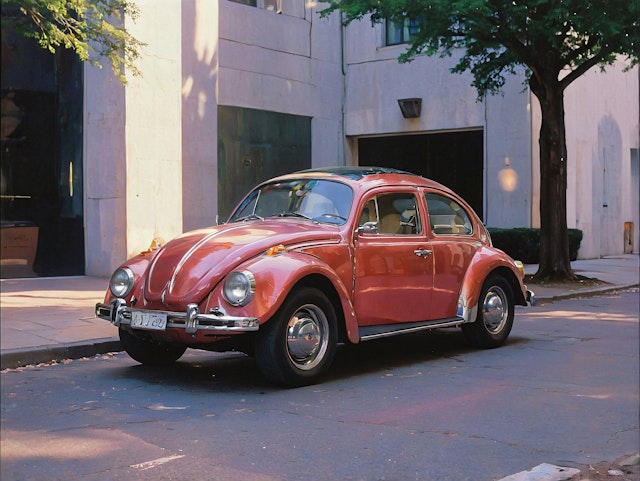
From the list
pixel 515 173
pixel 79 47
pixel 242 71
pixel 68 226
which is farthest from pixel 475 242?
pixel 515 173

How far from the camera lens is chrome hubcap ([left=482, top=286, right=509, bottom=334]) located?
9.26m

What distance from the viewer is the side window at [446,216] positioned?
8.94 metres

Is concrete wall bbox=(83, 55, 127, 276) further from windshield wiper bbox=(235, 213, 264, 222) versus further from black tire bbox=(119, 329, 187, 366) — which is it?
black tire bbox=(119, 329, 187, 366)

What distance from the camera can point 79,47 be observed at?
1178 cm

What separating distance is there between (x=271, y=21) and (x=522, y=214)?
8269 millimetres

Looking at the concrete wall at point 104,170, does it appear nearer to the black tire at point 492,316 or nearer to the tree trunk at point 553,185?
the tree trunk at point 553,185

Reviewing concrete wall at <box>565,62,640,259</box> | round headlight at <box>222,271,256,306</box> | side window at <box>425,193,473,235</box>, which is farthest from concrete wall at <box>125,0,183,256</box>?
concrete wall at <box>565,62,640,259</box>

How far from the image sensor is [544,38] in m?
16.5

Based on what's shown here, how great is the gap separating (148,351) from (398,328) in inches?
92.4

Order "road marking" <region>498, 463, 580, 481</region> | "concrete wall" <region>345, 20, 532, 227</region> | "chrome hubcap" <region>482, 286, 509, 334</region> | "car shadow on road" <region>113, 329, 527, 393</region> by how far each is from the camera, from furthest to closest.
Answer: "concrete wall" <region>345, 20, 532, 227</region>, "chrome hubcap" <region>482, 286, 509, 334</region>, "car shadow on road" <region>113, 329, 527, 393</region>, "road marking" <region>498, 463, 580, 481</region>

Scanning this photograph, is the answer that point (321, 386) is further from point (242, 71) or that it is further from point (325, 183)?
point (242, 71)

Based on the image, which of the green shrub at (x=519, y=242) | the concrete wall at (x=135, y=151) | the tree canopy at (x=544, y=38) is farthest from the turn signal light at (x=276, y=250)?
the green shrub at (x=519, y=242)

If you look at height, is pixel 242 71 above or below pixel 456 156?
above

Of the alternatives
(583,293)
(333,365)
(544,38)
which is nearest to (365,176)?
(333,365)
